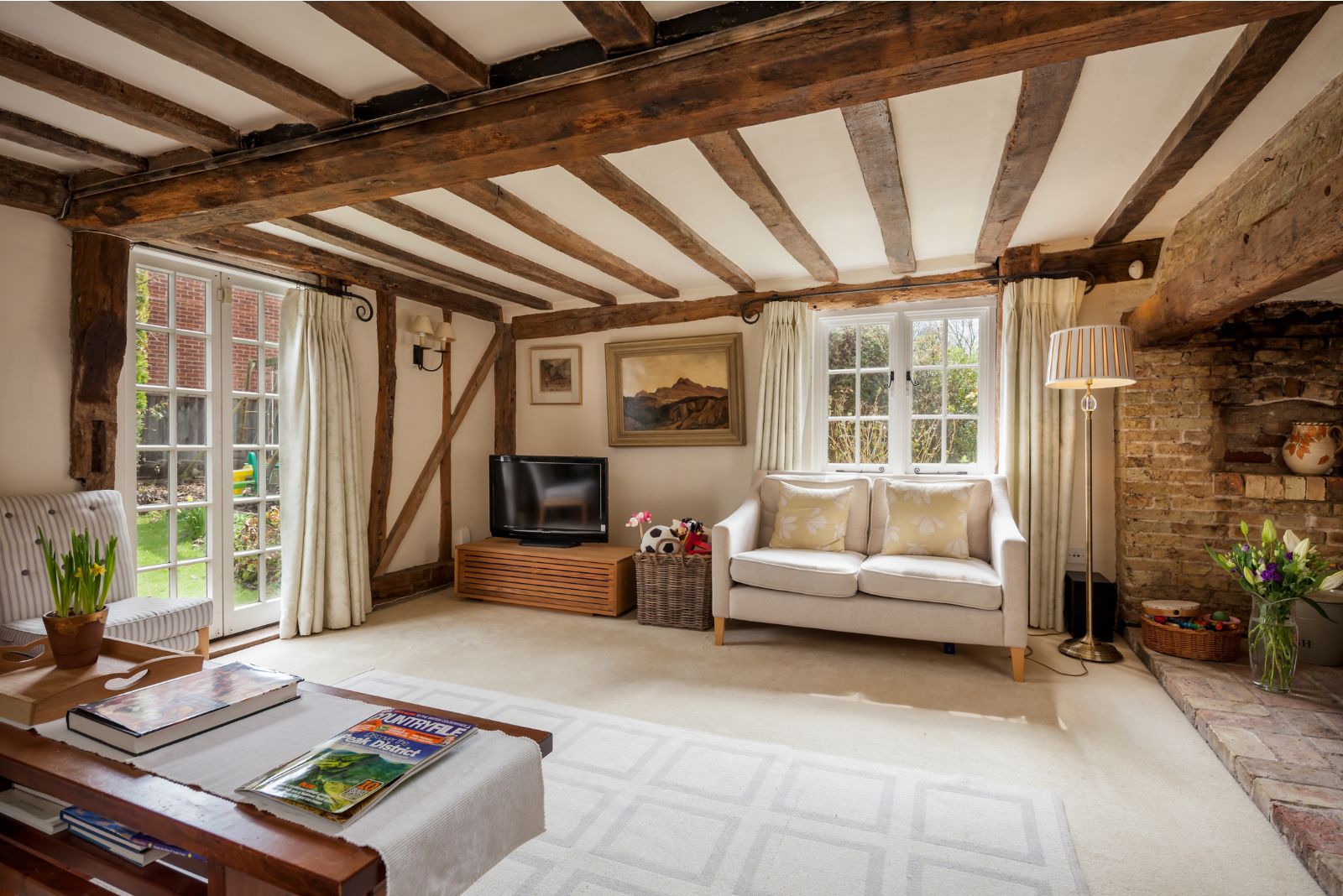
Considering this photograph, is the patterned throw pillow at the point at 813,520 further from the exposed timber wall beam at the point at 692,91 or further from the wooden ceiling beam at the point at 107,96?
the wooden ceiling beam at the point at 107,96

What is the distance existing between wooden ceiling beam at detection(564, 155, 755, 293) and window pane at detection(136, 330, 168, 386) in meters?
2.33

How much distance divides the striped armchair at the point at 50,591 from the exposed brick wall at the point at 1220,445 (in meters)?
4.59

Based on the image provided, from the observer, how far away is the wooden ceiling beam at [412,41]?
1603 mm

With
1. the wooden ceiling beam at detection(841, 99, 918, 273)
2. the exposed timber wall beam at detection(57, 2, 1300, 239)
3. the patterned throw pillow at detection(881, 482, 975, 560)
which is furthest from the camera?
the patterned throw pillow at detection(881, 482, 975, 560)

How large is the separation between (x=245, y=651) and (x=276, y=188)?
2.42m

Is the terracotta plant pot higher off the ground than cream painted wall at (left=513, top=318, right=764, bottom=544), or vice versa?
cream painted wall at (left=513, top=318, right=764, bottom=544)

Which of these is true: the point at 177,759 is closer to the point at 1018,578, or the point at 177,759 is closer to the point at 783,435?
the point at 1018,578

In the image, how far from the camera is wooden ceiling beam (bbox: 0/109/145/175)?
233 centimetres

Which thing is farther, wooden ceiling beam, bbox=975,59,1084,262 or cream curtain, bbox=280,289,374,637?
cream curtain, bbox=280,289,374,637

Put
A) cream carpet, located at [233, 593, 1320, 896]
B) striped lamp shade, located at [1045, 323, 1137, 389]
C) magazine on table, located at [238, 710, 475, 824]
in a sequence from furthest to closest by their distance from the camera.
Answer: striped lamp shade, located at [1045, 323, 1137, 389]
cream carpet, located at [233, 593, 1320, 896]
magazine on table, located at [238, 710, 475, 824]

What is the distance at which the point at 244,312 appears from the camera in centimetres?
376

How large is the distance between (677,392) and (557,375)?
42.3 inches

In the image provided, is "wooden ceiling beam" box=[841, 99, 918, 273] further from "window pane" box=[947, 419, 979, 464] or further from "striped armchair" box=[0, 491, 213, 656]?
"striped armchair" box=[0, 491, 213, 656]

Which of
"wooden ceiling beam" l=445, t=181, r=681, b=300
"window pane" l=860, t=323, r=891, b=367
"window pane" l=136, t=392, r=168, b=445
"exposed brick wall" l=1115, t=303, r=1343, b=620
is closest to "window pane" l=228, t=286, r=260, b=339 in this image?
"window pane" l=136, t=392, r=168, b=445
